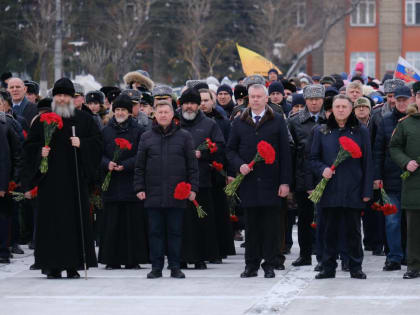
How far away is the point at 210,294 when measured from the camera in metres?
12.4

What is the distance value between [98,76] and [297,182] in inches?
1957

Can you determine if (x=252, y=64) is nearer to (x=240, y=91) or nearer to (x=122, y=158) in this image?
(x=240, y=91)

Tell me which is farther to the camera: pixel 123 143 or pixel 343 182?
pixel 123 143

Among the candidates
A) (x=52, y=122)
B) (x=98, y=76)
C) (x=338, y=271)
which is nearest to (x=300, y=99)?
(x=338, y=271)

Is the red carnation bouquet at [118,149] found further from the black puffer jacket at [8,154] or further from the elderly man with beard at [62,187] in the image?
the black puffer jacket at [8,154]

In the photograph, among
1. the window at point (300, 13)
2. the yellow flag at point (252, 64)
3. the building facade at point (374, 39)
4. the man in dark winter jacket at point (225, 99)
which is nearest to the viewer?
the man in dark winter jacket at point (225, 99)

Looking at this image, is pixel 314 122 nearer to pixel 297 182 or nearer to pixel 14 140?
pixel 297 182

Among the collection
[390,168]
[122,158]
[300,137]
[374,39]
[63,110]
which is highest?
[374,39]

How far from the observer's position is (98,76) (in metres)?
63.9

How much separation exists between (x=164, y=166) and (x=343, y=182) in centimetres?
200

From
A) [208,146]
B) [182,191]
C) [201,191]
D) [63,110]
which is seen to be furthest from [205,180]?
[63,110]

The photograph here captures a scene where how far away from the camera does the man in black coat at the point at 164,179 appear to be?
13.7 metres

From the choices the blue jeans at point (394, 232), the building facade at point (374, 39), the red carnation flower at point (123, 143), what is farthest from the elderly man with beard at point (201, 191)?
the building facade at point (374, 39)

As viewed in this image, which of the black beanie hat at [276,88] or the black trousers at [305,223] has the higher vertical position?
the black beanie hat at [276,88]
